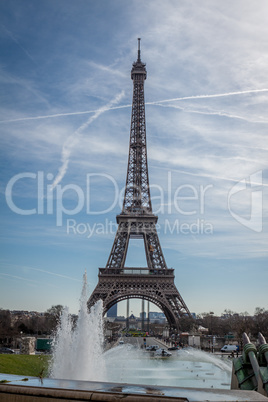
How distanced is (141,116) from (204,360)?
5605cm

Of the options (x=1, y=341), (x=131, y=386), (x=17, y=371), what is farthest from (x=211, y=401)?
(x=1, y=341)

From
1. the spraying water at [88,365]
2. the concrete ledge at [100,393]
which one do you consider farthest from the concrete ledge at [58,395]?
the spraying water at [88,365]

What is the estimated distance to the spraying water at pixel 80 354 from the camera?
1869 centimetres

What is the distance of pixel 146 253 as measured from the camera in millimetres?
75562

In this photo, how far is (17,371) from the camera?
73.0ft

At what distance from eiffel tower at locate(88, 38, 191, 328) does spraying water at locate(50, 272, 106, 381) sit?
4570 centimetres

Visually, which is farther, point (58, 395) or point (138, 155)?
point (138, 155)

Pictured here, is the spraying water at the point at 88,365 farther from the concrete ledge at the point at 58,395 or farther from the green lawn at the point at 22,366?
the concrete ledge at the point at 58,395

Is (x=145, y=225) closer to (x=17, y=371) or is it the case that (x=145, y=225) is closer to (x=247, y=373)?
(x=17, y=371)

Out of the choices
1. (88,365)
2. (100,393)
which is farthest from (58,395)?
(88,365)

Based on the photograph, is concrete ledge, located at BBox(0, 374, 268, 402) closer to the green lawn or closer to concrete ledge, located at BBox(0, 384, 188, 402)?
concrete ledge, located at BBox(0, 384, 188, 402)

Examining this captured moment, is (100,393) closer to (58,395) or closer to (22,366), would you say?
(58,395)

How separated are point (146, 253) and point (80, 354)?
55.7 metres

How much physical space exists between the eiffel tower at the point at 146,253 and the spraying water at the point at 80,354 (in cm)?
4570
